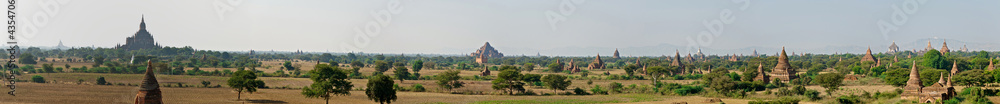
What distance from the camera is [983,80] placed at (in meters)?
49.6

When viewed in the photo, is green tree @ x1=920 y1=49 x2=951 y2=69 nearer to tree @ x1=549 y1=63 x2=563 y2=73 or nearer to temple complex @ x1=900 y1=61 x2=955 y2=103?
tree @ x1=549 y1=63 x2=563 y2=73

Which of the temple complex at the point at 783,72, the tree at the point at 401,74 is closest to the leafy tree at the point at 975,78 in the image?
the temple complex at the point at 783,72

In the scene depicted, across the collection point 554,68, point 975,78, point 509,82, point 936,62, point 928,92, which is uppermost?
point 936,62

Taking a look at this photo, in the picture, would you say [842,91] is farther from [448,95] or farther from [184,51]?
[184,51]

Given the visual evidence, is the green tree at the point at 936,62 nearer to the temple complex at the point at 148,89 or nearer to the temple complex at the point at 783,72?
the temple complex at the point at 783,72

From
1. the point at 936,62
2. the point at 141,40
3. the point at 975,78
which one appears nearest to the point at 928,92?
the point at 975,78

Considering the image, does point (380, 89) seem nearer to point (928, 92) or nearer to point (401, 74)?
point (928, 92)

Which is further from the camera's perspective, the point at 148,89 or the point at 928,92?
the point at 928,92

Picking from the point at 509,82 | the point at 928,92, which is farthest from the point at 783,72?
the point at 928,92

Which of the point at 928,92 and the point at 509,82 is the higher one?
the point at 928,92

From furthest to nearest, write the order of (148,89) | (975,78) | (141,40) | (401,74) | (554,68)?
(141,40), (554,68), (401,74), (975,78), (148,89)

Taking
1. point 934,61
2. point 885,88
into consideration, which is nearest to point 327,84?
point 885,88

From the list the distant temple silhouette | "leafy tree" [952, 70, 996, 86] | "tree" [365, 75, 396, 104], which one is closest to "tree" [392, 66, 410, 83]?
"tree" [365, 75, 396, 104]

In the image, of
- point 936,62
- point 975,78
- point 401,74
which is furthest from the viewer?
point 936,62
